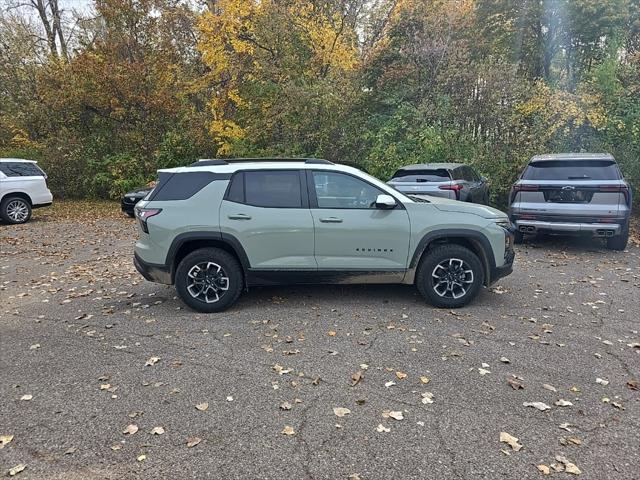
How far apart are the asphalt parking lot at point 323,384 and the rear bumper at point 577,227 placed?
1499 mm

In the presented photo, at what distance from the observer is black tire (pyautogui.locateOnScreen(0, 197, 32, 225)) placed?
12344 millimetres

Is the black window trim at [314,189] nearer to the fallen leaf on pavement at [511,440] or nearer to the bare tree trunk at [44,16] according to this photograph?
the fallen leaf on pavement at [511,440]

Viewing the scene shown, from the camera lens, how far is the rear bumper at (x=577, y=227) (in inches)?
299

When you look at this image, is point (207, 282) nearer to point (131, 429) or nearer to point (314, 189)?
point (314, 189)

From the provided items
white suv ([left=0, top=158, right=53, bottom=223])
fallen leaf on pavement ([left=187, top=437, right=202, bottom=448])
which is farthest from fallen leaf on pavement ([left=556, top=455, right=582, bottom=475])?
white suv ([left=0, top=158, right=53, bottom=223])

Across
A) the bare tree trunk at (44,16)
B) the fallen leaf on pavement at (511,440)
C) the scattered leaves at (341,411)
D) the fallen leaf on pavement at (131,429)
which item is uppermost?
the bare tree trunk at (44,16)

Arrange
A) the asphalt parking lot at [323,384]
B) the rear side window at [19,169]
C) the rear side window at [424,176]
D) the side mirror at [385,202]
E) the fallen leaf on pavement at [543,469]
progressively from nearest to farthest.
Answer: the fallen leaf on pavement at [543,469]
the asphalt parking lot at [323,384]
the side mirror at [385,202]
the rear side window at [424,176]
the rear side window at [19,169]

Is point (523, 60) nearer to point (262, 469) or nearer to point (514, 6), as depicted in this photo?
point (514, 6)

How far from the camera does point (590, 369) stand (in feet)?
12.7

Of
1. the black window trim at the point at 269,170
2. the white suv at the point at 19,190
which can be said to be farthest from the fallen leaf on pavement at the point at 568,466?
the white suv at the point at 19,190

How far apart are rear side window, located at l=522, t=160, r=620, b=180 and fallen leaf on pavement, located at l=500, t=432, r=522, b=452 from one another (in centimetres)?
612

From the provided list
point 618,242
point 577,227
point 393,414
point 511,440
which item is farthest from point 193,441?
point 618,242

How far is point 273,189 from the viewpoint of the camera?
5320mm

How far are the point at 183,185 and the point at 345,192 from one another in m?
1.86
